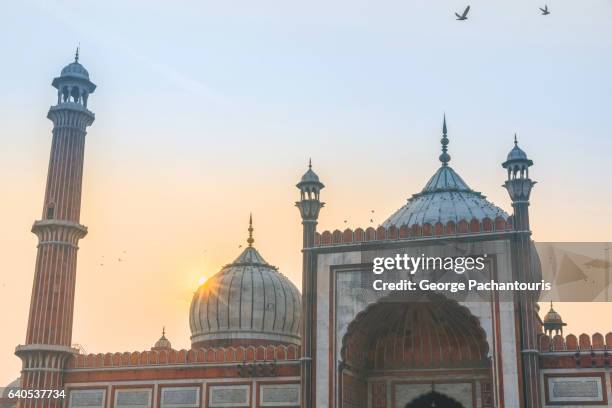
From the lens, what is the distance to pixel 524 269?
62.6 feet

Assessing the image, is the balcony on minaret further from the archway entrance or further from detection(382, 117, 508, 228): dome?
the archway entrance

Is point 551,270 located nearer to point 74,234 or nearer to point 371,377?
point 371,377

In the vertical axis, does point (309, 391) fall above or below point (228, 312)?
below

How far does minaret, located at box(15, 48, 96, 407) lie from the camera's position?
924 inches

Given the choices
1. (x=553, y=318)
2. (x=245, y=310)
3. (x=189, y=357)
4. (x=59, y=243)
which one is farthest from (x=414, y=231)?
(x=553, y=318)

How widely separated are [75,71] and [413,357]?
1397 cm

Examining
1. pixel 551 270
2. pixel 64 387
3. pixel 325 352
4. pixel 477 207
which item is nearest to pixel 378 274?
pixel 325 352

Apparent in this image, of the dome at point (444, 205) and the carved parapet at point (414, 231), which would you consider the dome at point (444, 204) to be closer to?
the dome at point (444, 205)

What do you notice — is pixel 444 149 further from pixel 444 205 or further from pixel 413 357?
pixel 413 357

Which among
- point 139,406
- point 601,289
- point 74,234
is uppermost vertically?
point 74,234

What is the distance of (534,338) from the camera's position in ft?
60.8

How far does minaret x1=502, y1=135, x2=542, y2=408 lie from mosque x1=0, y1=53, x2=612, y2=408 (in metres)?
0.03

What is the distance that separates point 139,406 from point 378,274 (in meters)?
7.63

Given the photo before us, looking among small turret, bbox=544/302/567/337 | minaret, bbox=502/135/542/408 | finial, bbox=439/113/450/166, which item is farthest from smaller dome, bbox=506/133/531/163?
small turret, bbox=544/302/567/337
